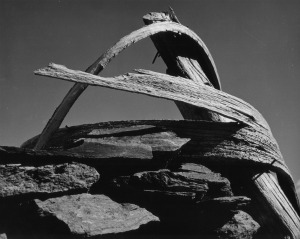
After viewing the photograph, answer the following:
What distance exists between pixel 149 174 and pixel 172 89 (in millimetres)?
1037

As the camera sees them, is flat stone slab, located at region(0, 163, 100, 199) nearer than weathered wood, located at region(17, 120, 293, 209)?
Yes

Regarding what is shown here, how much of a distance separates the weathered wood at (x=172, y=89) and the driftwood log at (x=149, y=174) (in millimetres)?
11

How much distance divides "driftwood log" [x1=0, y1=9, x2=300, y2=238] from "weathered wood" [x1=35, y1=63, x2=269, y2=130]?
0.4 inches

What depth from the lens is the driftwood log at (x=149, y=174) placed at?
96.6 inches

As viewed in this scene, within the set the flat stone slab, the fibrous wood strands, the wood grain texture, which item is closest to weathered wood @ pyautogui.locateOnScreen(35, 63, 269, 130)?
the fibrous wood strands

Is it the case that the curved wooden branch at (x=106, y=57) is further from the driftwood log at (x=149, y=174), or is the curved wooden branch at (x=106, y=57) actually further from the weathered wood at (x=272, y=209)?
the weathered wood at (x=272, y=209)

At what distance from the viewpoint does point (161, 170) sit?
3094mm

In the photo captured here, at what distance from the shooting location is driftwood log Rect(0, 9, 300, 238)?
2.45 metres

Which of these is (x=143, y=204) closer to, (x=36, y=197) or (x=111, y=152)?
(x=111, y=152)

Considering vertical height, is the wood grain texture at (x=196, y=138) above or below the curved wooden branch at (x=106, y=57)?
below

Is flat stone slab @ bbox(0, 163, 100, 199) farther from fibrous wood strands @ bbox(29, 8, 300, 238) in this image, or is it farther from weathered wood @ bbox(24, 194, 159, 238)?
fibrous wood strands @ bbox(29, 8, 300, 238)

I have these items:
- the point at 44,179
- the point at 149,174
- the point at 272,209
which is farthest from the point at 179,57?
the point at 44,179

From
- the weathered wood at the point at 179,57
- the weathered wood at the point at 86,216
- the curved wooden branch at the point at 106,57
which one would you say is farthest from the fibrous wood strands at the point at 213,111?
the weathered wood at the point at 86,216

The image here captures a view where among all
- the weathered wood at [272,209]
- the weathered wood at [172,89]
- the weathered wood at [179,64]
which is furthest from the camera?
the weathered wood at [179,64]
